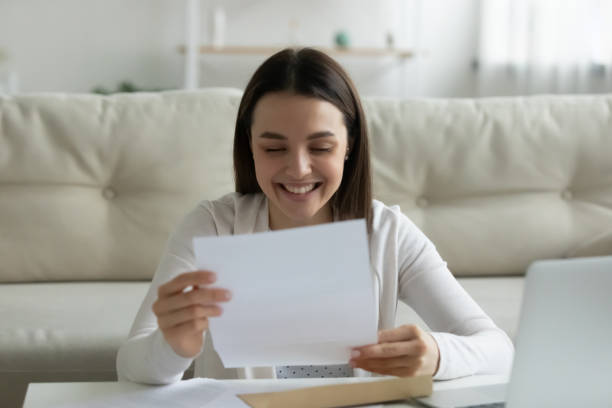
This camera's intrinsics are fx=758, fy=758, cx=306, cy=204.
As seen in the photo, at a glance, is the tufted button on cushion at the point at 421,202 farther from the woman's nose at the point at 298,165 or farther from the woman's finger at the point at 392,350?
the woman's finger at the point at 392,350

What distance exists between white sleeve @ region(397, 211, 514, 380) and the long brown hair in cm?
8

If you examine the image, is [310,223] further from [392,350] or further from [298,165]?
[392,350]

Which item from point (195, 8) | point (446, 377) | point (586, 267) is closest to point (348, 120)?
point (446, 377)

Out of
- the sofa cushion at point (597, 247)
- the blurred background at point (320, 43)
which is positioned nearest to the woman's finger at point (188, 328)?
the sofa cushion at point (597, 247)

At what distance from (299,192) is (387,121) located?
97 cm

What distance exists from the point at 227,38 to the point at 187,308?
3.93m

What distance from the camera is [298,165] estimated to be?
1013 millimetres

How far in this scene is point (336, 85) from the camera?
1105 mm

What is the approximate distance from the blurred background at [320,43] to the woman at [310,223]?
312cm

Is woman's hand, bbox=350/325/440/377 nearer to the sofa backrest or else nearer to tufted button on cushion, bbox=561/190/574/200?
the sofa backrest

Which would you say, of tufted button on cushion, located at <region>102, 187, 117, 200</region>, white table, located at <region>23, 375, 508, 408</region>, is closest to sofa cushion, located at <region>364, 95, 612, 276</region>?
tufted button on cushion, located at <region>102, 187, 117, 200</region>

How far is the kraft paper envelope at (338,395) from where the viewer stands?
0.78 m

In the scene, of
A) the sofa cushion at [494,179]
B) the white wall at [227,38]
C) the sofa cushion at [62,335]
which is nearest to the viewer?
the sofa cushion at [62,335]

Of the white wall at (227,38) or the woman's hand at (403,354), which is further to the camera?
the white wall at (227,38)
